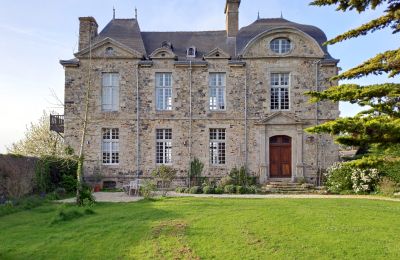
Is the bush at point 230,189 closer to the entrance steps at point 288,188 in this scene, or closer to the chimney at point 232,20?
the entrance steps at point 288,188

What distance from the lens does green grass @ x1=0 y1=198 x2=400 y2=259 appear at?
7742mm

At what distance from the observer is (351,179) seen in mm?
18547

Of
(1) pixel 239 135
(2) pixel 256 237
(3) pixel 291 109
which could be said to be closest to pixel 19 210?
(2) pixel 256 237

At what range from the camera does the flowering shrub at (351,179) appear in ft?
59.3

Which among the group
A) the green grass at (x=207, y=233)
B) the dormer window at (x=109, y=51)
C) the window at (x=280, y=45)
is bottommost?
the green grass at (x=207, y=233)

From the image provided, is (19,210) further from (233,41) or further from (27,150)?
(27,150)

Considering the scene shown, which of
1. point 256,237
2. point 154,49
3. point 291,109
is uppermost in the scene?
point 154,49

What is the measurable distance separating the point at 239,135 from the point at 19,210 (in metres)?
11.3

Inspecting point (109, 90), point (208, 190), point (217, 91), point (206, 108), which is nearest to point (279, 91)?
point (217, 91)

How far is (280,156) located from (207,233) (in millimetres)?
12883

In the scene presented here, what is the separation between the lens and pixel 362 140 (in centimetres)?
352

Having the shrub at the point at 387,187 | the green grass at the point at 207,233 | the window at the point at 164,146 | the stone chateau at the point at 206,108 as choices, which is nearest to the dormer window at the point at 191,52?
the stone chateau at the point at 206,108

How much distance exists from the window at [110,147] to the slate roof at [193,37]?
4380mm

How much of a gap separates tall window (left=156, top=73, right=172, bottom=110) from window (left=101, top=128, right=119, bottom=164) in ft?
8.37
